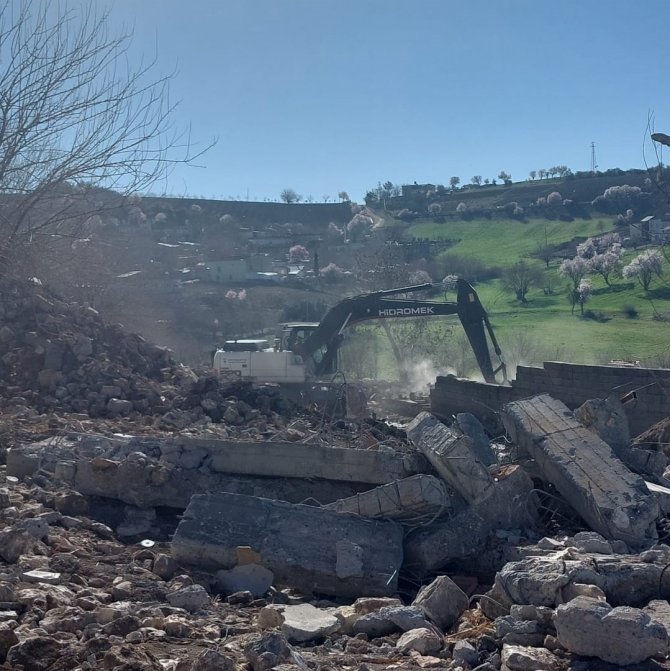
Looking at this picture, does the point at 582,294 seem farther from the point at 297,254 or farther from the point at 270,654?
the point at 270,654

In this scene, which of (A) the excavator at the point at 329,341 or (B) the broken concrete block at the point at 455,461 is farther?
(A) the excavator at the point at 329,341

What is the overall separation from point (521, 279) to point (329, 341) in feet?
75.6

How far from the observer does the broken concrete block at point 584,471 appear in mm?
6766

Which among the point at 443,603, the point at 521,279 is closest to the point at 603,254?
the point at 521,279

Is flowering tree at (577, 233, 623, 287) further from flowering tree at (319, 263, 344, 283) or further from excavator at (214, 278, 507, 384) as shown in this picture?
excavator at (214, 278, 507, 384)

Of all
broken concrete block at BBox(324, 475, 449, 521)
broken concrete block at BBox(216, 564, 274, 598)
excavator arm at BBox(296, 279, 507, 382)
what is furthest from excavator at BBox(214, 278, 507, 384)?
broken concrete block at BBox(216, 564, 274, 598)

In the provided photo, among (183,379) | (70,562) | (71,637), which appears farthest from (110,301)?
(71,637)

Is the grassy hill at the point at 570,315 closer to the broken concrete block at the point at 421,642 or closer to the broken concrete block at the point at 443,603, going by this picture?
the broken concrete block at the point at 443,603

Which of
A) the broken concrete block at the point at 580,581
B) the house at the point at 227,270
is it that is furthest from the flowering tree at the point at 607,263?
the broken concrete block at the point at 580,581

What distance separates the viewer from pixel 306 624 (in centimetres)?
542

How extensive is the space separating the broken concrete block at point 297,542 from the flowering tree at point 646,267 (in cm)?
2841

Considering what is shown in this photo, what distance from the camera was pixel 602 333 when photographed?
30.0m

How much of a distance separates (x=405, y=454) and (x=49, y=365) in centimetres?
720

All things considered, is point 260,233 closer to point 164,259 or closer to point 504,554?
point 164,259
